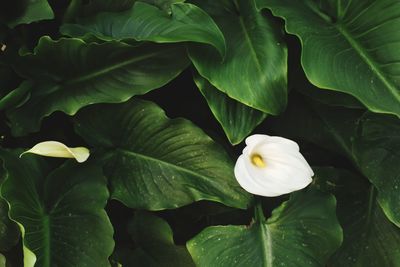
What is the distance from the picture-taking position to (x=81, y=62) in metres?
1.24

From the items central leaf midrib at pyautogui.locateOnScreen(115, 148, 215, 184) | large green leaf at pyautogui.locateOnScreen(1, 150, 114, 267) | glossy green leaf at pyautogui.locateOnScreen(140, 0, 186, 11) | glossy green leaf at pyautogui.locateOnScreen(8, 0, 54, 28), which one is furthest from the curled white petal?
glossy green leaf at pyautogui.locateOnScreen(140, 0, 186, 11)

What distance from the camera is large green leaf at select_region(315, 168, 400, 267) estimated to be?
1.24 m

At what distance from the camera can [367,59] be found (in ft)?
3.78

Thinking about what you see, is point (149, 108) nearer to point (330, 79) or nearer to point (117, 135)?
point (117, 135)

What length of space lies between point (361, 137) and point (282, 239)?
258 millimetres

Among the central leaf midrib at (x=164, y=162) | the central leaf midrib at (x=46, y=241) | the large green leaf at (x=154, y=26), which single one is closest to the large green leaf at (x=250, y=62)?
the large green leaf at (x=154, y=26)

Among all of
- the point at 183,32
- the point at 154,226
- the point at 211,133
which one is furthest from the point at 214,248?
the point at 183,32

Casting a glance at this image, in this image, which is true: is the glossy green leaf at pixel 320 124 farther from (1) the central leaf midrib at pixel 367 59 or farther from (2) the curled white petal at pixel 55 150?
(2) the curled white petal at pixel 55 150

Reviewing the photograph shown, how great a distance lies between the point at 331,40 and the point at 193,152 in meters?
0.35

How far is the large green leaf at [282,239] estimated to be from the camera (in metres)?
1.14

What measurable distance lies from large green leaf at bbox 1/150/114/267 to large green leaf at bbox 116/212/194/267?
5.3 inches

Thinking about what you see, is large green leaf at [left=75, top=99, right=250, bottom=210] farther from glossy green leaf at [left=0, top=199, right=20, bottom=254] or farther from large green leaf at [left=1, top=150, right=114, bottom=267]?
glossy green leaf at [left=0, top=199, right=20, bottom=254]

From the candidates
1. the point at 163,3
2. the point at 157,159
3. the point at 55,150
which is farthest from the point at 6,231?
the point at 163,3

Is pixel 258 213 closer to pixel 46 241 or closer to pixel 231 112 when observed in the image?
pixel 231 112
